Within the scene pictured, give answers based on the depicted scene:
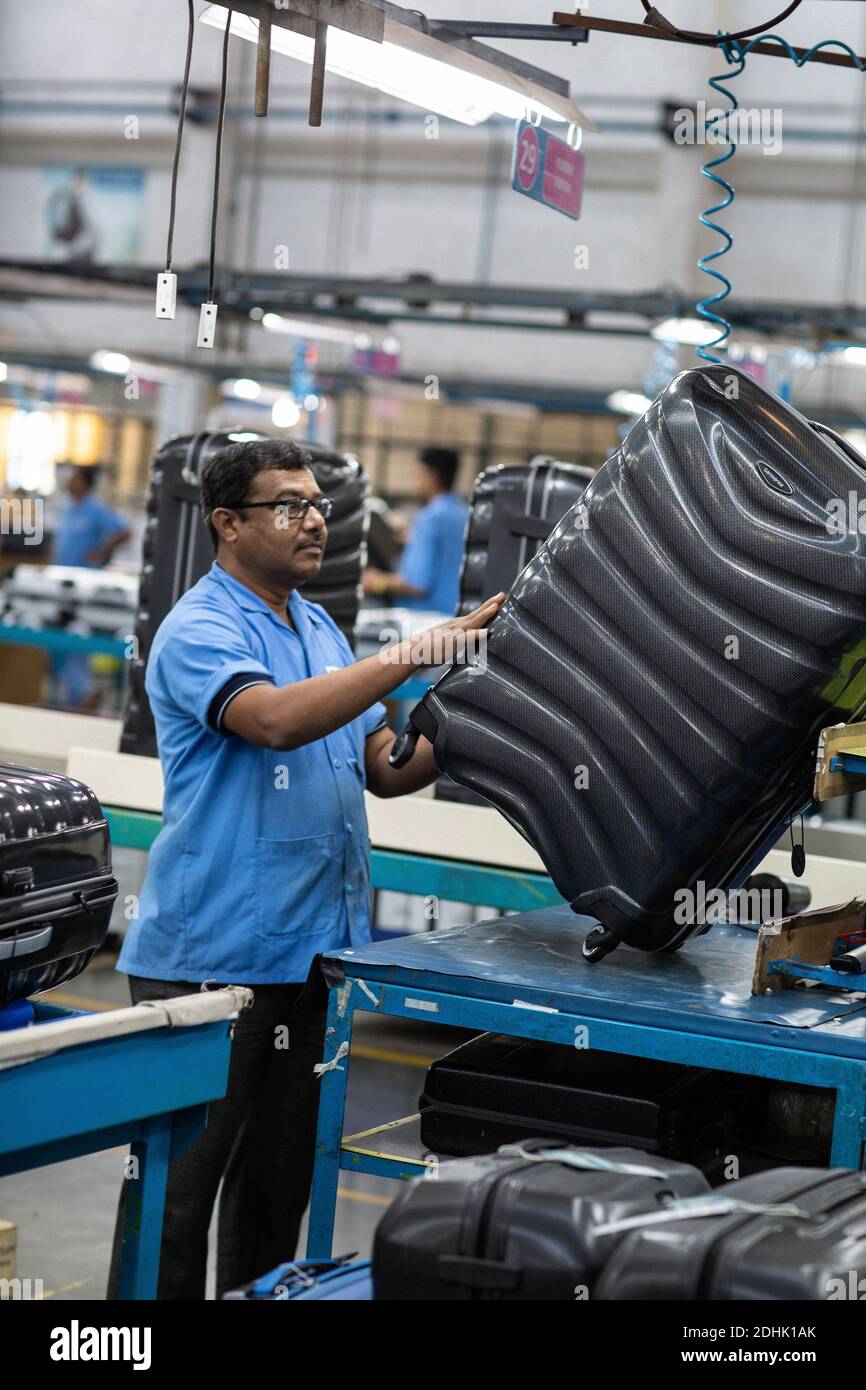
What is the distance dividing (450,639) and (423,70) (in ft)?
3.86

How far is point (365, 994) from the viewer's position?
253 cm

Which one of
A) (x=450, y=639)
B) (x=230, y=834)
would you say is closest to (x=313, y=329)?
(x=230, y=834)

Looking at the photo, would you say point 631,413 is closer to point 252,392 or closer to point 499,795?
point 252,392

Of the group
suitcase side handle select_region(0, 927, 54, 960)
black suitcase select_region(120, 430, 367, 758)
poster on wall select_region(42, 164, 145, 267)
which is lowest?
suitcase side handle select_region(0, 927, 54, 960)

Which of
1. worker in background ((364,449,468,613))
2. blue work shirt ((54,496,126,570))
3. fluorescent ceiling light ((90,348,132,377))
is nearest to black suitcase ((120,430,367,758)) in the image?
worker in background ((364,449,468,613))

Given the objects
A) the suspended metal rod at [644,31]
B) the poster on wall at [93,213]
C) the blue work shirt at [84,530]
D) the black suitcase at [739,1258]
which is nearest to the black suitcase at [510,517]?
the suspended metal rod at [644,31]

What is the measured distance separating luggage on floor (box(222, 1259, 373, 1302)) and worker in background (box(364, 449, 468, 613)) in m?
6.12

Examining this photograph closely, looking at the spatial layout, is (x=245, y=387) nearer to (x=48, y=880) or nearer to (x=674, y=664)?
(x=674, y=664)

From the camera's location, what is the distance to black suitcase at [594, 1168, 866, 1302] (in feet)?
5.22

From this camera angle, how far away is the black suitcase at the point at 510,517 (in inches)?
178

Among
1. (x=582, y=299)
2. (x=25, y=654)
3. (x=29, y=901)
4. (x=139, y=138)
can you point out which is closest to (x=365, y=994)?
(x=29, y=901)

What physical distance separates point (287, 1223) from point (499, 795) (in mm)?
909

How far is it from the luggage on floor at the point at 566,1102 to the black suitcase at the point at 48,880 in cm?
58

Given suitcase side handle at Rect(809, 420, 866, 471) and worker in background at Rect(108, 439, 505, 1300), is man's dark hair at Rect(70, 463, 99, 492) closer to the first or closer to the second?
worker in background at Rect(108, 439, 505, 1300)
